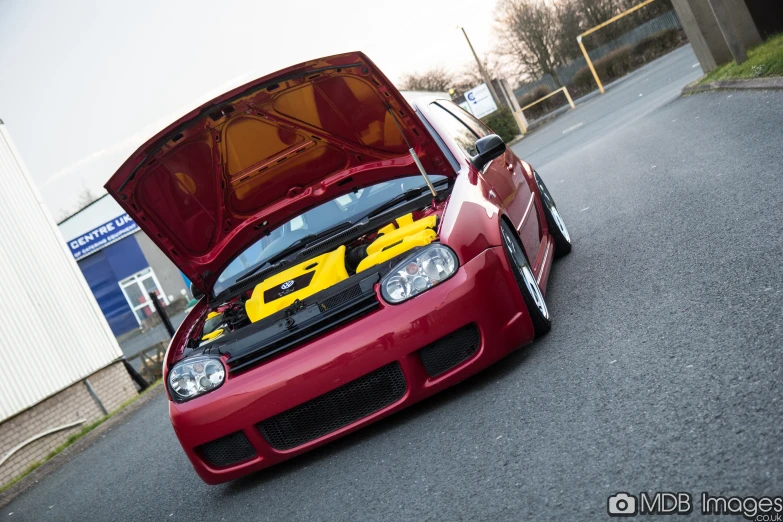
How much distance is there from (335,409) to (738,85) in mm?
9133

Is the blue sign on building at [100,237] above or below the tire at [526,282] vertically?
above

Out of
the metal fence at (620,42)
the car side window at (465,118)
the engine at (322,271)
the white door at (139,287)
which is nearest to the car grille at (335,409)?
the engine at (322,271)

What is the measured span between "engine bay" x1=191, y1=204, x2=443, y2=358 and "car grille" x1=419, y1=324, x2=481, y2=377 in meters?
0.37

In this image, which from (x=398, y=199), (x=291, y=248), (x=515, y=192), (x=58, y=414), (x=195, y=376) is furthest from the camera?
(x=58, y=414)

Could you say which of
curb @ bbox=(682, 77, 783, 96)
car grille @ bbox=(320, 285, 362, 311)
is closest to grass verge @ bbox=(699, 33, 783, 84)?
curb @ bbox=(682, 77, 783, 96)

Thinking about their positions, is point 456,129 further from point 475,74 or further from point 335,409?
point 475,74

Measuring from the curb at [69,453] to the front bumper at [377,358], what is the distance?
5.29m

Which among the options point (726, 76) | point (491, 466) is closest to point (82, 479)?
point (491, 466)

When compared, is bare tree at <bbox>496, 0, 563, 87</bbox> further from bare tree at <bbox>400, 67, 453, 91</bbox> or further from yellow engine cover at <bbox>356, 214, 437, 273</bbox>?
yellow engine cover at <bbox>356, 214, 437, 273</bbox>

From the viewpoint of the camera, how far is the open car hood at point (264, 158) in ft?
15.7

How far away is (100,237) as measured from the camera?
40.8 m

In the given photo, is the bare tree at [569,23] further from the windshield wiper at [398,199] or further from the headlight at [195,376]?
the headlight at [195,376]

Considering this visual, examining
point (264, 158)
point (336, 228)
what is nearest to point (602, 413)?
point (336, 228)

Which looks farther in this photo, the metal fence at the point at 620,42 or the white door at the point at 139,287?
the metal fence at the point at 620,42
